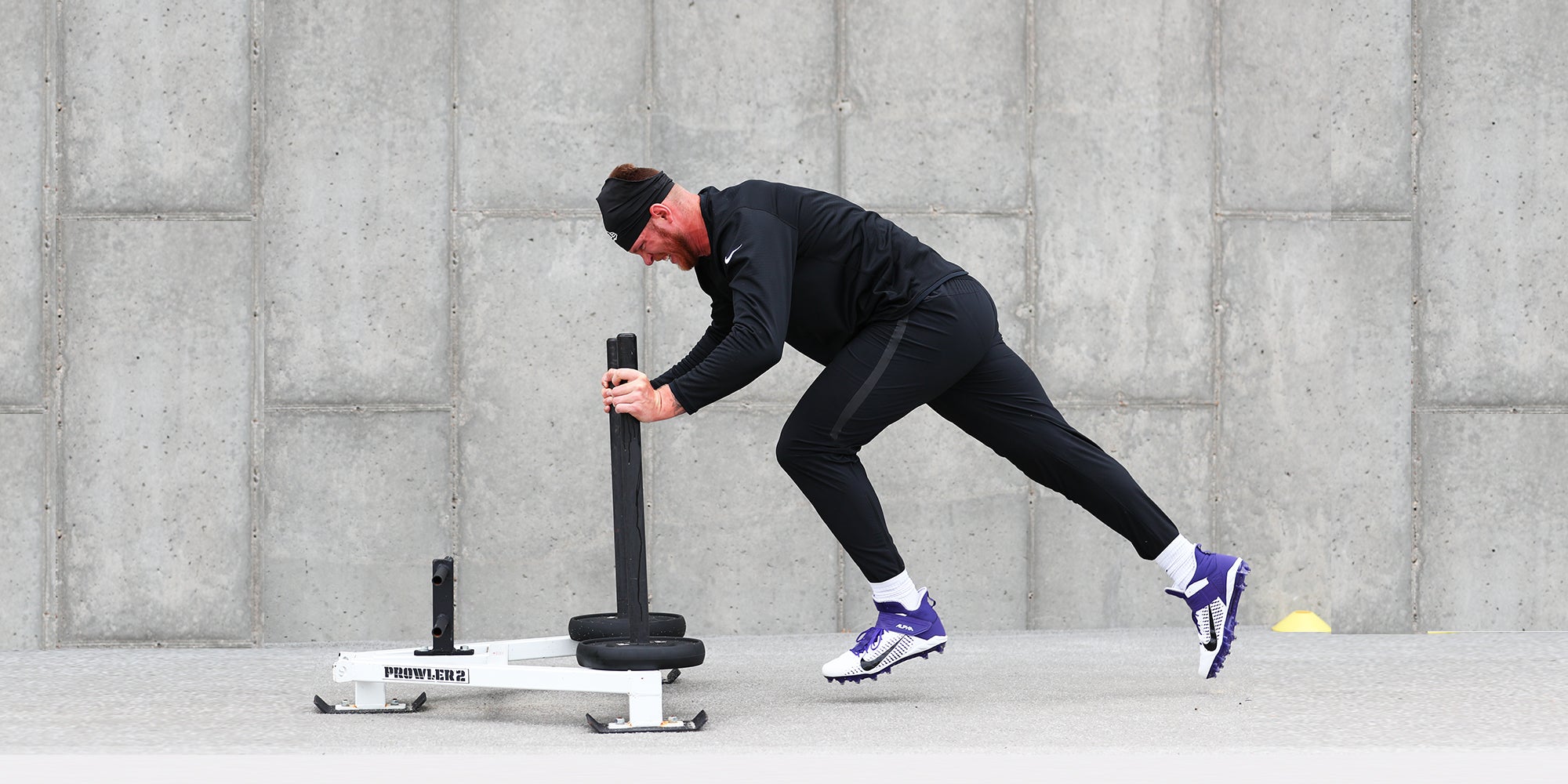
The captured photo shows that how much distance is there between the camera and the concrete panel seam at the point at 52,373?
4.81m

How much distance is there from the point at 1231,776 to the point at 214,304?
360 centimetres

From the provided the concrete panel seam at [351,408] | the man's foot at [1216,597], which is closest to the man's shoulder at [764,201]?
the man's foot at [1216,597]

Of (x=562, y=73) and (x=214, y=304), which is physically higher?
(x=562, y=73)

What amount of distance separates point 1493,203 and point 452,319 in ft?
11.8

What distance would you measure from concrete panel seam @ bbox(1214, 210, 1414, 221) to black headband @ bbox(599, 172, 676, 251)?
242 cm

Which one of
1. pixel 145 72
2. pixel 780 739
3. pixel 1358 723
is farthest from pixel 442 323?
pixel 1358 723

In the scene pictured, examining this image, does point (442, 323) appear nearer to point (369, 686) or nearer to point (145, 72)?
point (145, 72)

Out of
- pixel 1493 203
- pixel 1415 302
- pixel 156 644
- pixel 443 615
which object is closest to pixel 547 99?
pixel 443 615

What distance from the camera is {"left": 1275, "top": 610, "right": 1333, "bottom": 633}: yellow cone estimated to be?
502 centimetres

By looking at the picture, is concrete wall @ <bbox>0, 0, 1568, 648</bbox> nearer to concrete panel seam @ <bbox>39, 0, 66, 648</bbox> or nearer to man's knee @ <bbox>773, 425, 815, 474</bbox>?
concrete panel seam @ <bbox>39, 0, 66, 648</bbox>

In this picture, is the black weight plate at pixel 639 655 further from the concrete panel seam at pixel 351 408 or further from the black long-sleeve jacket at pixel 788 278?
the concrete panel seam at pixel 351 408

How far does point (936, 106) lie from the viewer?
504 centimetres

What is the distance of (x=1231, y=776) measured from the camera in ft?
8.84

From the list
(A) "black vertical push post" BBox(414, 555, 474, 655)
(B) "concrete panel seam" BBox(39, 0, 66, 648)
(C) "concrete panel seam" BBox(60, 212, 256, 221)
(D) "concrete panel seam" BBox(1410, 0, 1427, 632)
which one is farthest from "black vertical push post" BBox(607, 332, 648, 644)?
(D) "concrete panel seam" BBox(1410, 0, 1427, 632)
